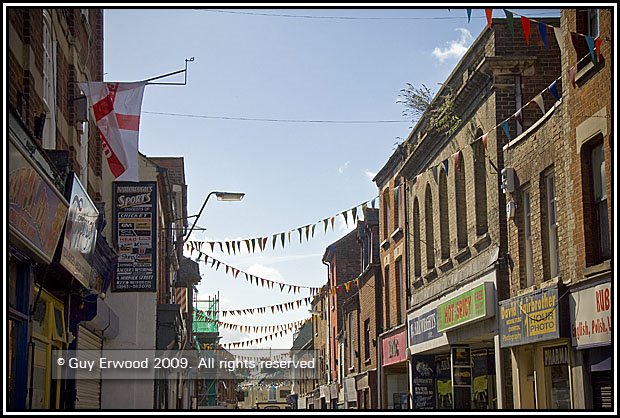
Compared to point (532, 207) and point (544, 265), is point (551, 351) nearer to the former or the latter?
point (544, 265)

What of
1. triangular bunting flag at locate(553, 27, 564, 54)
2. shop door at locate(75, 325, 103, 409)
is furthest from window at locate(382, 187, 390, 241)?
triangular bunting flag at locate(553, 27, 564, 54)

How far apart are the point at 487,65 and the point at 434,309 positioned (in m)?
7.05

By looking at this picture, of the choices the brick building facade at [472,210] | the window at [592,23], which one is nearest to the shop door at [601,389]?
the brick building facade at [472,210]

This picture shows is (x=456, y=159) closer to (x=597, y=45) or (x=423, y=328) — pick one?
(x=423, y=328)

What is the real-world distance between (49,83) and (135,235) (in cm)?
716

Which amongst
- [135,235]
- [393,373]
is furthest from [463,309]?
[393,373]

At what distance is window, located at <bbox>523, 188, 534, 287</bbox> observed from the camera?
61.4 ft

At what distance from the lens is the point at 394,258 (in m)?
31.0

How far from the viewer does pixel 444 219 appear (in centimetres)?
2486

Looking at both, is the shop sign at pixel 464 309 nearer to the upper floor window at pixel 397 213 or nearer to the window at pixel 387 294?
the upper floor window at pixel 397 213

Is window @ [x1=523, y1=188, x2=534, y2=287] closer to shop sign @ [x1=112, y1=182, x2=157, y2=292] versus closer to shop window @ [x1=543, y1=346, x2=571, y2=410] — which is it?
shop window @ [x1=543, y1=346, x2=571, y2=410]

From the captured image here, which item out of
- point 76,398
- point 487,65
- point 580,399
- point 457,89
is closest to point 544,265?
point 580,399

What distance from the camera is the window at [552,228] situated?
17422mm

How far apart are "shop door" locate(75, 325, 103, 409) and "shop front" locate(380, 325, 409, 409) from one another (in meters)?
10.1
